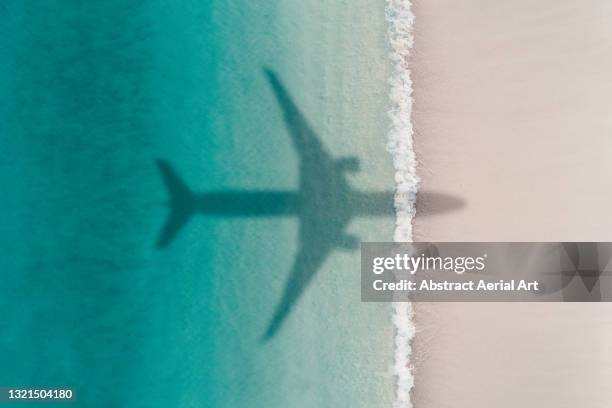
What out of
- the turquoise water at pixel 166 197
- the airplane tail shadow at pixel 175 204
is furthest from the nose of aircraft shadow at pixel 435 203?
the airplane tail shadow at pixel 175 204

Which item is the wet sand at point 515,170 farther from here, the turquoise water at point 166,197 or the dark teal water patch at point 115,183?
the dark teal water patch at point 115,183

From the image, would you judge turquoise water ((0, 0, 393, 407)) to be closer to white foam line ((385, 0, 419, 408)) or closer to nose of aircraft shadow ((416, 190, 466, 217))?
white foam line ((385, 0, 419, 408))

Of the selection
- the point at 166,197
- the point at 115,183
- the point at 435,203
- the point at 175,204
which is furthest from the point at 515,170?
the point at 115,183

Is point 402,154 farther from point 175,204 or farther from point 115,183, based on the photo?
point 115,183

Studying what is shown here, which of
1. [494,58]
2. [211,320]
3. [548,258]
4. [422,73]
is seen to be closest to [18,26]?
[211,320]

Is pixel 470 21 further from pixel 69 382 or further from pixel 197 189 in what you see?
pixel 69 382
